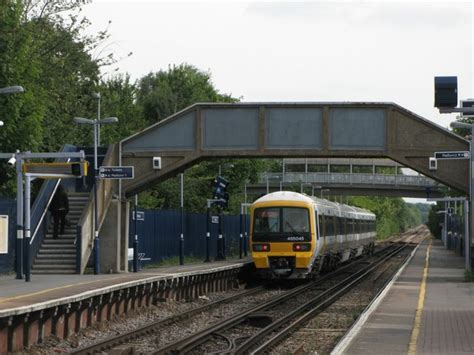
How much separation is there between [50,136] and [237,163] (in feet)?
73.3

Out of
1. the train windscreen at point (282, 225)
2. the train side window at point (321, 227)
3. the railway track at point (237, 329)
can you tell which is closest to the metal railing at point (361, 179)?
the train side window at point (321, 227)

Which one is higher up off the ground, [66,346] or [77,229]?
[77,229]

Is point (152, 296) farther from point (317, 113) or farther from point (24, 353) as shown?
point (317, 113)

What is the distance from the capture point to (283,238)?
2989 centimetres

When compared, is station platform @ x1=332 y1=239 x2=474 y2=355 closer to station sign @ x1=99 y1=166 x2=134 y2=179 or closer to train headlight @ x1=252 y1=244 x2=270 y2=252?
train headlight @ x1=252 y1=244 x2=270 y2=252

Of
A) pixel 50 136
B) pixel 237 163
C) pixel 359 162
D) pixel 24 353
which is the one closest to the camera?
pixel 24 353

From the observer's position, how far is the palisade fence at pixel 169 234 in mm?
36312

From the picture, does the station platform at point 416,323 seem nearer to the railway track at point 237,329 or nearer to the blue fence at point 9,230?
the railway track at point 237,329

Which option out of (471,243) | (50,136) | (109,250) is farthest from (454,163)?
(50,136)

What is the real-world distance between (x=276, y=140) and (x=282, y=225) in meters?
3.27

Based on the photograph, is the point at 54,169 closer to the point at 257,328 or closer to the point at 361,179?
the point at 257,328

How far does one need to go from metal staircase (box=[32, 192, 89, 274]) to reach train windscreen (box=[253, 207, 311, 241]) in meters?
5.87

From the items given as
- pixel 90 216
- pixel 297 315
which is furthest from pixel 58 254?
pixel 297 315

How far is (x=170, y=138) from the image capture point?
32.0 meters
